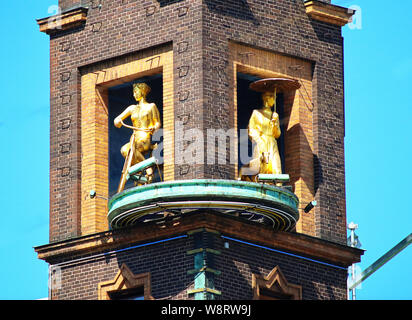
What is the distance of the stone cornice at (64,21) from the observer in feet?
257

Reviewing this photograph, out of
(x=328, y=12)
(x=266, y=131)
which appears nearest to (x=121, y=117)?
(x=266, y=131)

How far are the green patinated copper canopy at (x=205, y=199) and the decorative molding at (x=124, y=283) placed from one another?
176cm

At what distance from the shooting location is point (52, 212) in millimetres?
77625

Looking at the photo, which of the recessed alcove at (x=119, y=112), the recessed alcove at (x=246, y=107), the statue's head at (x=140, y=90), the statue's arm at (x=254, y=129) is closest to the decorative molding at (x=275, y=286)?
the recessed alcove at (x=246, y=107)

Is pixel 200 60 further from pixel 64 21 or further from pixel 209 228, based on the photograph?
pixel 64 21

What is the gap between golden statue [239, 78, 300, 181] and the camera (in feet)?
248

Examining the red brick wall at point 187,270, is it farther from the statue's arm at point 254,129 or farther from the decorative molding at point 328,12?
the decorative molding at point 328,12

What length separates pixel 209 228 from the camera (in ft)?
241

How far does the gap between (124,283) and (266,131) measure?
597 centimetres

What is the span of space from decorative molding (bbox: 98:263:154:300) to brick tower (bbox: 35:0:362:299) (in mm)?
28

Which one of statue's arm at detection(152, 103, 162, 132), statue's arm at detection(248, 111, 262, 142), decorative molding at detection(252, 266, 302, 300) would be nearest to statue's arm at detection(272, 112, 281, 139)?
statue's arm at detection(248, 111, 262, 142)
